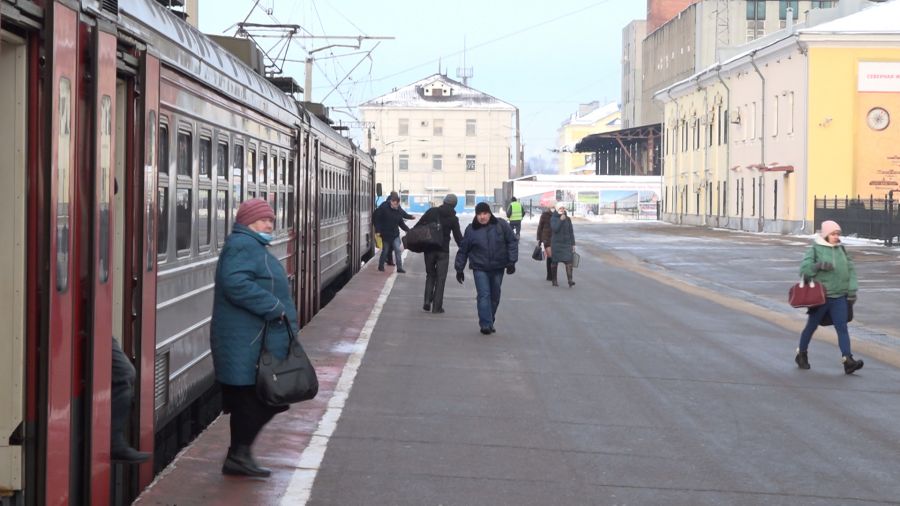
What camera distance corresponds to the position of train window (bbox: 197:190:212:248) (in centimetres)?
870

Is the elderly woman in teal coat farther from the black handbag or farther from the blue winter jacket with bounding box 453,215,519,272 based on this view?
the blue winter jacket with bounding box 453,215,519,272

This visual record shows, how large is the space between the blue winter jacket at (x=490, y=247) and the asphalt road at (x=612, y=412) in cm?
78

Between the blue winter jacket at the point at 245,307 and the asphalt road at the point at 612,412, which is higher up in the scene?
the blue winter jacket at the point at 245,307

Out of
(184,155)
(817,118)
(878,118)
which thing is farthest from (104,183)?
(878,118)

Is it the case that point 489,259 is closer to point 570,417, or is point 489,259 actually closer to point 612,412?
point 612,412

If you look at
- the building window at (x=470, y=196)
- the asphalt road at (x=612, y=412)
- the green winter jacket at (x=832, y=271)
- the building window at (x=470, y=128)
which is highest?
the building window at (x=470, y=128)

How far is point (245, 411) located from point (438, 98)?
101 m

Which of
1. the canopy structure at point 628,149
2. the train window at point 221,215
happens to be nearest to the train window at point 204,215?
the train window at point 221,215

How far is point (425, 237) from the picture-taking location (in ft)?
57.5

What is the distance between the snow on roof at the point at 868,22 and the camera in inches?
1969

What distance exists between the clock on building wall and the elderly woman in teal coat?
4631 centimetres

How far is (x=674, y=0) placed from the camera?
359ft

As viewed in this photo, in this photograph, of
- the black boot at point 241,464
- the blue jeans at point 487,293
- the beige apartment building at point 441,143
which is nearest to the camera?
the black boot at point 241,464

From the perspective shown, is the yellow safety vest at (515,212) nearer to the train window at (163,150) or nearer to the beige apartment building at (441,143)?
the train window at (163,150)
